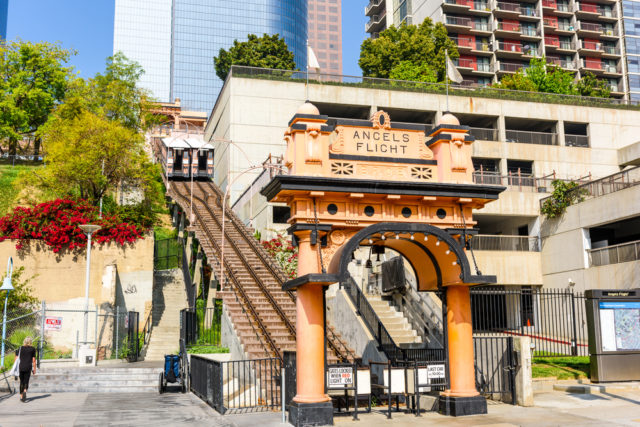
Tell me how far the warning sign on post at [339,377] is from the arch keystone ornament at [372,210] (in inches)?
20.3

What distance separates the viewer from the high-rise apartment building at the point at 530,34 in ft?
238

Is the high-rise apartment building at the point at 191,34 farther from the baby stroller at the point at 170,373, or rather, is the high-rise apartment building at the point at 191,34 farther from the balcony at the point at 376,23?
the baby stroller at the point at 170,373

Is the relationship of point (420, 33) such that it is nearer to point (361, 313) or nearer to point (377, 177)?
point (361, 313)

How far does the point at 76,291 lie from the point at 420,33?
4625 cm

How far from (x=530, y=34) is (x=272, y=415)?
71.6 meters

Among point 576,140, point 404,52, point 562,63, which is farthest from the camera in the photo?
point 562,63

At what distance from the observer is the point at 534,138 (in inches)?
1828

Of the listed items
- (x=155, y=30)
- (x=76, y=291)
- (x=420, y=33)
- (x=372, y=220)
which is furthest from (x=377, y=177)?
(x=155, y=30)

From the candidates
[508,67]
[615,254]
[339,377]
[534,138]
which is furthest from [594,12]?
[339,377]

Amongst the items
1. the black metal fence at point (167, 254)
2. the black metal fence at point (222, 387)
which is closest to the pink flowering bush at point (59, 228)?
the black metal fence at point (167, 254)

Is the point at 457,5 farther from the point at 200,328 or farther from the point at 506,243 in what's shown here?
the point at 200,328

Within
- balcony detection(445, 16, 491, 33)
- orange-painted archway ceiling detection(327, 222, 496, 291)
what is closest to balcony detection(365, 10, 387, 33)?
balcony detection(445, 16, 491, 33)

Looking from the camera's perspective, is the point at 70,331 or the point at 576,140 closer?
the point at 70,331

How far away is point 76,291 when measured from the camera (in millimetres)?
28625
